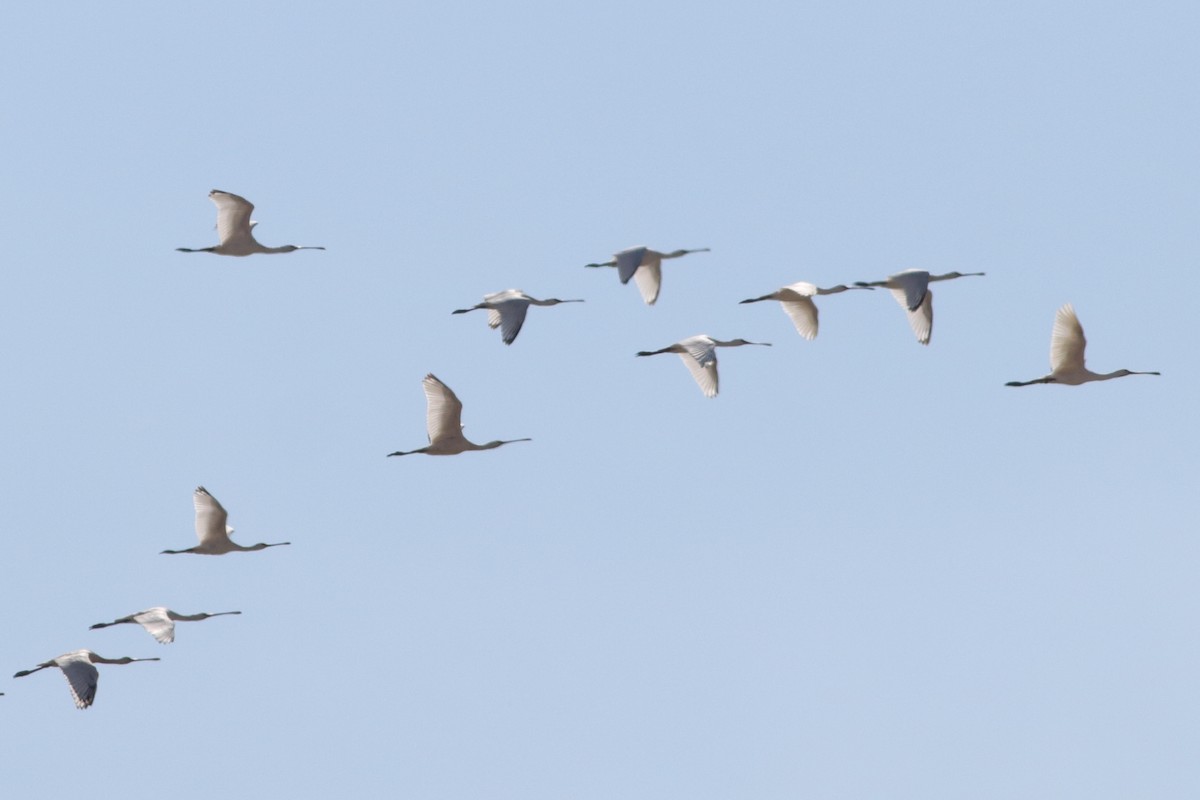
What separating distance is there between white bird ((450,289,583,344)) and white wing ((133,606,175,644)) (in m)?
6.75

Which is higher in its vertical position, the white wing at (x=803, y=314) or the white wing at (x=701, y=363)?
the white wing at (x=803, y=314)

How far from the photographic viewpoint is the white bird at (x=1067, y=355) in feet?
123

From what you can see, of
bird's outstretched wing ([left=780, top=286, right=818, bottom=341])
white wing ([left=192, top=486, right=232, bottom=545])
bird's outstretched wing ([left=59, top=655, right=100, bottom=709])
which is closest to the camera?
bird's outstretched wing ([left=59, top=655, right=100, bottom=709])

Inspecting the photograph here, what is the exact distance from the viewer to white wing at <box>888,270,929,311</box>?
129 feet

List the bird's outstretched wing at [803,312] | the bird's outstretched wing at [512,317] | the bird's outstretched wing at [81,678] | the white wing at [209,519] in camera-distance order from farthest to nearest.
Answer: the bird's outstretched wing at [803,312], the white wing at [209,519], the bird's outstretched wing at [512,317], the bird's outstretched wing at [81,678]

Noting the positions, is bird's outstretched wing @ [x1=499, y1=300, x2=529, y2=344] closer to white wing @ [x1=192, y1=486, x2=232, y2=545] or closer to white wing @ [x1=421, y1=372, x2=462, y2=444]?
white wing @ [x1=421, y1=372, x2=462, y2=444]

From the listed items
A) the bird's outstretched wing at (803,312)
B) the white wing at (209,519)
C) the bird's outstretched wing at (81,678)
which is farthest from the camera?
the bird's outstretched wing at (803,312)

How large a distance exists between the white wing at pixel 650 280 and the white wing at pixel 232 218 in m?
7.01

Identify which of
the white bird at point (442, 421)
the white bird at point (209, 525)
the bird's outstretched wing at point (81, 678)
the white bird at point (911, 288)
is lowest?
the bird's outstretched wing at point (81, 678)

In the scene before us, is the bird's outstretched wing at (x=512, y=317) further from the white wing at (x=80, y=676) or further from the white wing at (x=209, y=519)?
the white wing at (x=80, y=676)

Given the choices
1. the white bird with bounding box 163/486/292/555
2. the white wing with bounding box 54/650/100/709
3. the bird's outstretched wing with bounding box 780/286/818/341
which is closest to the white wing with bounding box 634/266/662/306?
the bird's outstretched wing with bounding box 780/286/818/341

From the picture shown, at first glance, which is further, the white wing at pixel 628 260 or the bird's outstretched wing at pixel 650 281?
the bird's outstretched wing at pixel 650 281

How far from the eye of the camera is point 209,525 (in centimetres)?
4062

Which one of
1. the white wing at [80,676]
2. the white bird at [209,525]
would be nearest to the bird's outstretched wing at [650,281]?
the white bird at [209,525]
